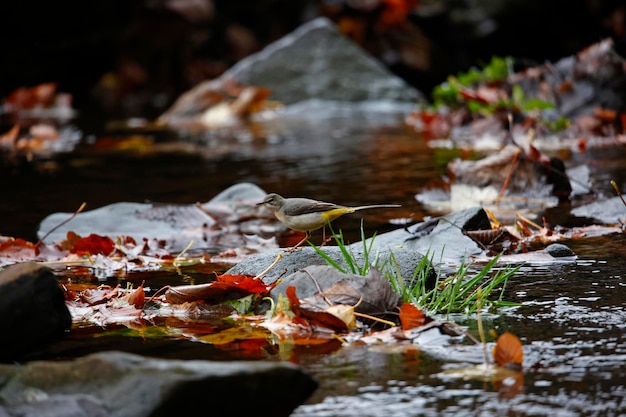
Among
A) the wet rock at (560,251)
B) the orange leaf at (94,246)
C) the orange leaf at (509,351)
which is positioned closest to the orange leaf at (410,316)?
the orange leaf at (509,351)

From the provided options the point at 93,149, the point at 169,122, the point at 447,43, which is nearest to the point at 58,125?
the point at 169,122

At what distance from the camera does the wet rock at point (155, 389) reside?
2.05m

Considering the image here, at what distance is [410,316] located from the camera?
270 cm

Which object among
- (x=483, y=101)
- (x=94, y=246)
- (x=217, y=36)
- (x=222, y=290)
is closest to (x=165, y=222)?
(x=94, y=246)

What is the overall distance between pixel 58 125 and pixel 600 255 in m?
9.76

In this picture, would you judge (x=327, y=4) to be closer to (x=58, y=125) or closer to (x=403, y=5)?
(x=403, y=5)

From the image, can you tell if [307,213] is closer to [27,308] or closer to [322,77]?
[27,308]

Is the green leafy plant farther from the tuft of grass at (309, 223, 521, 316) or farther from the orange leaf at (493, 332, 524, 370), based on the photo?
the orange leaf at (493, 332, 524, 370)

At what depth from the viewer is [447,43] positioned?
50.7 ft

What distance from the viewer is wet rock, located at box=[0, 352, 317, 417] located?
2.05 metres

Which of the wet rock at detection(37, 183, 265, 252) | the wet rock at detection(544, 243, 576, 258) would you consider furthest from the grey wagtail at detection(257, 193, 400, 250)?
the wet rock at detection(37, 183, 265, 252)

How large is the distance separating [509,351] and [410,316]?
41cm

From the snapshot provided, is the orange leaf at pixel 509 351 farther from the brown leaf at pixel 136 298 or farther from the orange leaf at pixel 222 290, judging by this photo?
the brown leaf at pixel 136 298

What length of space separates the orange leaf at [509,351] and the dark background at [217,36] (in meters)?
12.0
